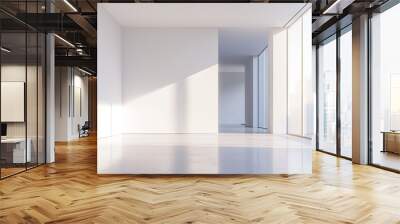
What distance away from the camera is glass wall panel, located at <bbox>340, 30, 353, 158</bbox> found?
27.3 feet

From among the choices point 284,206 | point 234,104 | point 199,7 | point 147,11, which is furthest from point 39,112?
point 234,104

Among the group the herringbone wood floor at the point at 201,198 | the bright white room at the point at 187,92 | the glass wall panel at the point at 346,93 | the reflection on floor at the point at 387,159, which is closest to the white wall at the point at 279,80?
the bright white room at the point at 187,92

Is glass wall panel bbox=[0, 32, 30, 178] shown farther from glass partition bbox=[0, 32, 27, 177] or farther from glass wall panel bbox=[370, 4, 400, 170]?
glass wall panel bbox=[370, 4, 400, 170]

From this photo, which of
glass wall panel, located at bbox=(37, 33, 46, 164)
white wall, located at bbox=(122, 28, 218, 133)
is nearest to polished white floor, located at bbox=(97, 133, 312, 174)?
white wall, located at bbox=(122, 28, 218, 133)

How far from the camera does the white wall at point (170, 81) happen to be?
22.1 ft

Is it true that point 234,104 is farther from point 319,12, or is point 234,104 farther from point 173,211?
point 173,211

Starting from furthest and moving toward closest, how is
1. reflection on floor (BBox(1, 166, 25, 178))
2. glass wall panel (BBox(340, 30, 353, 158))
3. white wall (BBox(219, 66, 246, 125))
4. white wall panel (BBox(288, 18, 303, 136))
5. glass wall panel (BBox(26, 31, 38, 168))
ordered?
white wall (BBox(219, 66, 246, 125))
glass wall panel (BBox(340, 30, 353, 158))
glass wall panel (BBox(26, 31, 38, 168))
reflection on floor (BBox(1, 166, 25, 178))
white wall panel (BBox(288, 18, 303, 136))

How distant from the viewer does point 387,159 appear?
7148 millimetres

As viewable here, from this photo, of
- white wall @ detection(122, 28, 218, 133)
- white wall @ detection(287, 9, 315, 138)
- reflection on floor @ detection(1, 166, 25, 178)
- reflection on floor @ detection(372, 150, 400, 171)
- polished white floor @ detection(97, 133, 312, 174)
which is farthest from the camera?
reflection on floor @ detection(372, 150, 400, 171)

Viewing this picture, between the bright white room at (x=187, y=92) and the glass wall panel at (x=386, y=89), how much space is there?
1.69m

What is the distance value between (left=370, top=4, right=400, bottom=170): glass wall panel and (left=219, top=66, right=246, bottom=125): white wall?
23.8 feet

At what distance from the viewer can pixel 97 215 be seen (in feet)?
12.3

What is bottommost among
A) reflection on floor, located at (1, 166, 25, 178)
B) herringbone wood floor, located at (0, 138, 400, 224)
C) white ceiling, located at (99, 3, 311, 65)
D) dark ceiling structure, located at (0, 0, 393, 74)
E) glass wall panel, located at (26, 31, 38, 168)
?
herringbone wood floor, located at (0, 138, 400, 224)

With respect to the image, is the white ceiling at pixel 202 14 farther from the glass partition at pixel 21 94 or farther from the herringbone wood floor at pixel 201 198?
the herringbone wood floor at pixel 201 198
